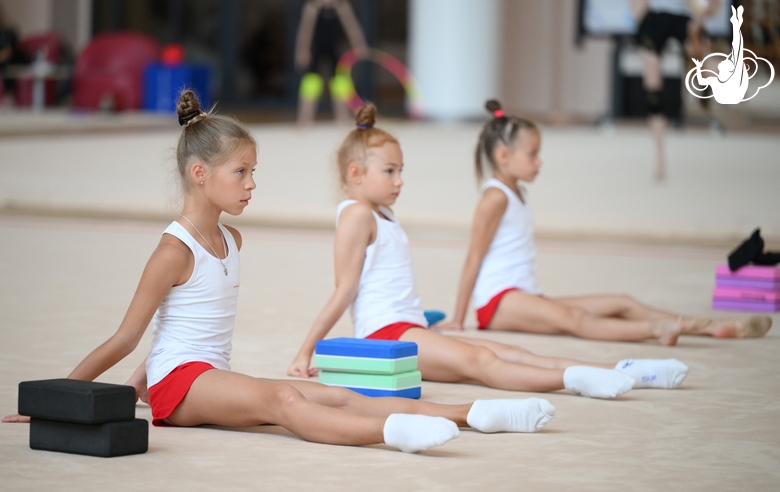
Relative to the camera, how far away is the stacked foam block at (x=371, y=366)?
3281 mm

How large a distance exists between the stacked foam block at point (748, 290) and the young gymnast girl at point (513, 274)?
2.45ft

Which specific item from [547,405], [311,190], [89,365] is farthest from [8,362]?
[311,190]

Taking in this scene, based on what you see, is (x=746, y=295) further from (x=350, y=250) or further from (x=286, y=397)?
(x=286, y=397)

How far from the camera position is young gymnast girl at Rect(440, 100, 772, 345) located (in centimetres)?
451

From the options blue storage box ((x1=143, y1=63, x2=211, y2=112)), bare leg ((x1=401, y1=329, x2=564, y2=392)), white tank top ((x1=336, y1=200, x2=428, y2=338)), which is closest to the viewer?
bare leg ((x1=401, y1=329, x2=564, y2=392))

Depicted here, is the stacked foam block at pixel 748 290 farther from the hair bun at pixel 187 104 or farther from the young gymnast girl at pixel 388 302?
the hair bun at pixel 187 104

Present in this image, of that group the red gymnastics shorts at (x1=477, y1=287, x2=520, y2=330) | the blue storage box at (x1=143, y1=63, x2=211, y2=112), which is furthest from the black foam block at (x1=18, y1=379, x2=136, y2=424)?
the blue storage box at (x1=143, y1=63, x2=211, y2=112)

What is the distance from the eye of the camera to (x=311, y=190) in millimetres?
9531

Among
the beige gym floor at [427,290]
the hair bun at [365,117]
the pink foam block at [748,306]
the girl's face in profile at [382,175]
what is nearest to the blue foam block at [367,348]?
the beige gym floor at [427,290]

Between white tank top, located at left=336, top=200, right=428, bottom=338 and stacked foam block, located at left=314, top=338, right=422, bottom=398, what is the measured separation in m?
0.36

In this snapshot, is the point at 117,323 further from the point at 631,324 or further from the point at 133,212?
the point at 133,212

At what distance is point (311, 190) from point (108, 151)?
13.6ft

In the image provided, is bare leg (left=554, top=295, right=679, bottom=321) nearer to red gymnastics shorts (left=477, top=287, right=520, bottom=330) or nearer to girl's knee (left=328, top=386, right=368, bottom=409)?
red gymnastics shorts (left=477, top=287, right=520, bottom=330)

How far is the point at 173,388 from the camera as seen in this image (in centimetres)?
302
